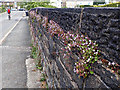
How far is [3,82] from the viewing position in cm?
436

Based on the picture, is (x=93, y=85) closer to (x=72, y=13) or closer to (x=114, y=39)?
(x=114, y=39)

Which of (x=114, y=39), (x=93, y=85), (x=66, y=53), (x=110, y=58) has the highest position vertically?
(x=114, y=39)

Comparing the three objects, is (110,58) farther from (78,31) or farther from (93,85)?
(78,31)

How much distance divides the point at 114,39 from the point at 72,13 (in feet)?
2.81

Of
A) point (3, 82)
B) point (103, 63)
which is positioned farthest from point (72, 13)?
point (3, 82)

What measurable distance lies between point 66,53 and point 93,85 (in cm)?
73

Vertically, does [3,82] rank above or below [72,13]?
below

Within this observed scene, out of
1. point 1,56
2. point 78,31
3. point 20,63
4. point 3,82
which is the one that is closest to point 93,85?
point 78,31

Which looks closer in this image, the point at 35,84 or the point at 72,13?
the point at 72,13

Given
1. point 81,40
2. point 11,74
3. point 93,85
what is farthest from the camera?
point 11,74

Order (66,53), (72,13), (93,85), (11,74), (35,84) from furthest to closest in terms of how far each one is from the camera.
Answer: (11,74), (35,84), (66,53), (72,13), (93,85)

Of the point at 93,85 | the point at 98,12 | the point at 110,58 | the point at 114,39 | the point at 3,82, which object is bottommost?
the point at 3,82

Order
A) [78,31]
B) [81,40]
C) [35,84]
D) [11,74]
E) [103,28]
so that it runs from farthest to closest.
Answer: [11,74], [35,84], [78,31], [81,40], [103,28]

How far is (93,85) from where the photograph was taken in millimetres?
1411
